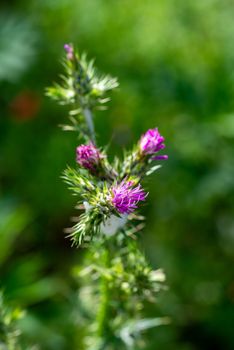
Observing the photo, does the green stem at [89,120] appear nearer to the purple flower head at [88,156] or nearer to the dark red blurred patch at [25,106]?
the purple flower head at [88,156]

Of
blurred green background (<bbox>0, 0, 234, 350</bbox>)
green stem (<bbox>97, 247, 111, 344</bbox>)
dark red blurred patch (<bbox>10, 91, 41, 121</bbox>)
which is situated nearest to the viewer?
green stem (<bbox>97, 247, 111, 344</bbox>)

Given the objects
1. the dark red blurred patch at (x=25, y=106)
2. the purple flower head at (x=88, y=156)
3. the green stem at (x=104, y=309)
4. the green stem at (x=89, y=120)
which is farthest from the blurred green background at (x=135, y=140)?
the purple flower head at (x=88, y=156)

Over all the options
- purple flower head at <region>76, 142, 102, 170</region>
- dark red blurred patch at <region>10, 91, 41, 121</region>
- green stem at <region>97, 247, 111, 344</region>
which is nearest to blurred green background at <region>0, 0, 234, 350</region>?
dark red blurred patch at <region>10, 91, 41, 121</region>

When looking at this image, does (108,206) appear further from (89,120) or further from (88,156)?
(89,120)

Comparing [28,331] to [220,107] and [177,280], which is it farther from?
[220,107]

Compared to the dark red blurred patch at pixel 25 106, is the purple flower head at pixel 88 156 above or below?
below

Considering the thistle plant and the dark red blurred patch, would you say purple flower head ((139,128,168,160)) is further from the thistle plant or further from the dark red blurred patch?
the dark red blurred patch

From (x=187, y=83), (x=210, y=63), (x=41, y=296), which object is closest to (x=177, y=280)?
(x=41, y=296)
